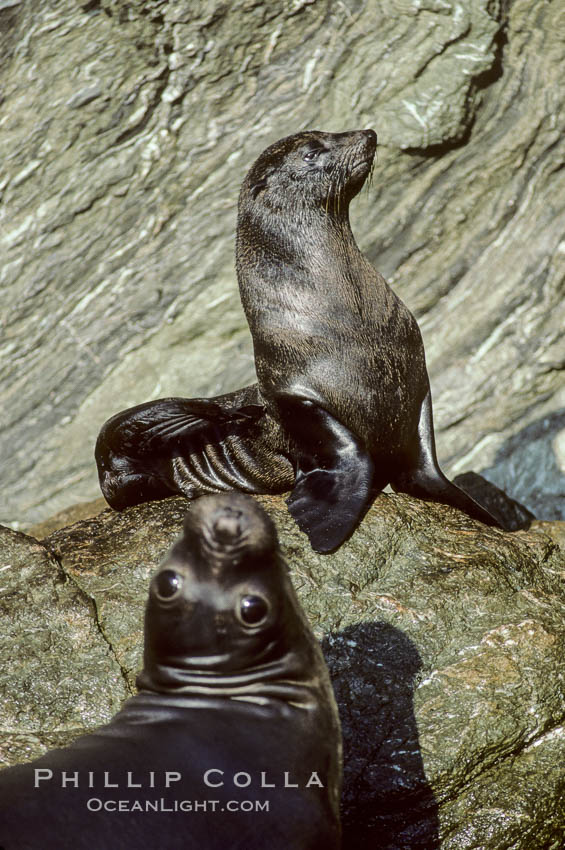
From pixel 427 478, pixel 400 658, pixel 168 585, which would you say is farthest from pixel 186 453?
pixel 168 585

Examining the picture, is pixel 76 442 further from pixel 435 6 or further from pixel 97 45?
pixel 435 6

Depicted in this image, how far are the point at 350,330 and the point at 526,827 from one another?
8.00ft

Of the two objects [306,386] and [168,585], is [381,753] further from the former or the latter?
[306,386]

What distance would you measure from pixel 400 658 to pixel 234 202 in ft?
19.4

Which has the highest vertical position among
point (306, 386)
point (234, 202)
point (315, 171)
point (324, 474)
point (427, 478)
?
point (315, 171)

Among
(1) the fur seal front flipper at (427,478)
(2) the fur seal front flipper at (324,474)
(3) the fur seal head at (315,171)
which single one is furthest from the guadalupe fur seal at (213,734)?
(3) the fur seal head at (315,171)

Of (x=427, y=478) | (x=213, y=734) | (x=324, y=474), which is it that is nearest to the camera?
(x=213, y=734)

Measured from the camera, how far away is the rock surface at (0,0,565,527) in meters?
8.06

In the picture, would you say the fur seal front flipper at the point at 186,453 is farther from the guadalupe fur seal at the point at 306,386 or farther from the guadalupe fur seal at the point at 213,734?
the guadalupe fur seal at the point at 213,734

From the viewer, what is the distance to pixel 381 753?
3645 mm

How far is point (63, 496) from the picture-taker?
376 inches

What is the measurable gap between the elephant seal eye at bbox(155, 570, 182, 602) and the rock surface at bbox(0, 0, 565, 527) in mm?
6237

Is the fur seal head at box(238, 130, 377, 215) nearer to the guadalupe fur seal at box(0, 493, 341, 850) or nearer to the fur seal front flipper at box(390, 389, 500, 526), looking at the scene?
the fur seal front flipper at box(390, 389, 500, 526)

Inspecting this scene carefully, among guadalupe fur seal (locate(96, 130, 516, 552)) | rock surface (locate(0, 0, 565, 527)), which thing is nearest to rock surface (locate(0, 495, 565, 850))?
guadalupe fur seal (locate(96, 130, 516, 552))
